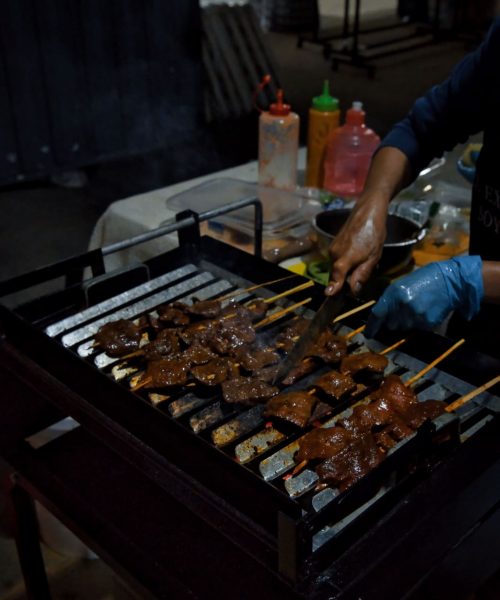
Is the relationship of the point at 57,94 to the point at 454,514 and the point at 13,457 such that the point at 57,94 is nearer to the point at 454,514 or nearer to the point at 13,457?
the point at 13,457

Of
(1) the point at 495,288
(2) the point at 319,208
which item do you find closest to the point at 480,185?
(1) the point at 495,288

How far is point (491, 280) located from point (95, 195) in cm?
622

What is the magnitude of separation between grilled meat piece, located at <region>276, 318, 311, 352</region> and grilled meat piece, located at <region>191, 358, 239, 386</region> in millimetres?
198

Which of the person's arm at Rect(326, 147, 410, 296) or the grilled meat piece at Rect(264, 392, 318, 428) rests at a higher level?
the person's arm at Rect(326, 147, 410, 296)

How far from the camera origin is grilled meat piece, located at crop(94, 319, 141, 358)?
226 centimetres

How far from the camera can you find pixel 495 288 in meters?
2.25

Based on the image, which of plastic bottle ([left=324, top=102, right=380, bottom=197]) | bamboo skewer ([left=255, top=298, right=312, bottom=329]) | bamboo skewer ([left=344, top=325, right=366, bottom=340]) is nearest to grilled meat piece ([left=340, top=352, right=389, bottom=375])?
bamboo skewer ([left=344, top=325, right=366, bottom=340])

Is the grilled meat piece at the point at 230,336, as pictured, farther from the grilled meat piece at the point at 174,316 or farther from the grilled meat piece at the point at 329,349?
the grilled meat piece at the point at 329,349

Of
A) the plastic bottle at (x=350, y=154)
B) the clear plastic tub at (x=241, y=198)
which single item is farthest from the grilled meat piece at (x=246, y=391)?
the plastic bottle at (x=350, y=154)

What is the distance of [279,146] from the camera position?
366 centimetres

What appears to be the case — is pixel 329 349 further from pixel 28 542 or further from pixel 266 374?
pixel 28 542

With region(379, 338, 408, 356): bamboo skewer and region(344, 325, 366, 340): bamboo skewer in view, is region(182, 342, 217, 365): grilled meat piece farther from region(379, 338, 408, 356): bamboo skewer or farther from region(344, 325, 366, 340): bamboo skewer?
region(379, 338, 408, 356): bamboo skewer

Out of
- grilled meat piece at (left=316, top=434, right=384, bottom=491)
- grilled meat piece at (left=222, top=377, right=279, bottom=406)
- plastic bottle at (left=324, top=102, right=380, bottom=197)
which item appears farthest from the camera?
plastic bottle at (left=324, top=102, right=380, bottom=197)

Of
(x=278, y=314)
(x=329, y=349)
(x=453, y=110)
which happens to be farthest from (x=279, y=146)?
(x=329, y=349)
